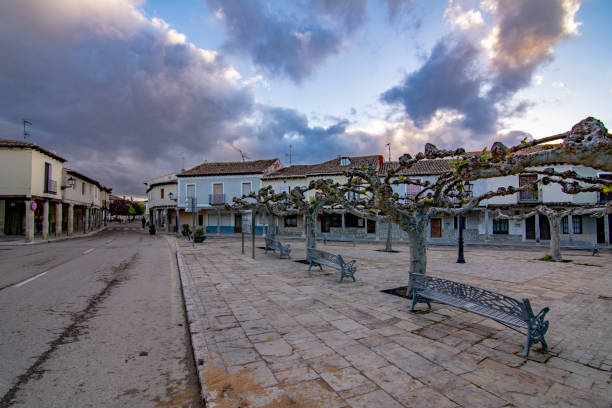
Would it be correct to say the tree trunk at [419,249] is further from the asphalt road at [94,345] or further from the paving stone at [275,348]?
the asphalt road at [94,345]

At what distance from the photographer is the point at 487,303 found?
4371mm

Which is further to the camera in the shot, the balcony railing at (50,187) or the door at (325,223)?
the door at (325,223)

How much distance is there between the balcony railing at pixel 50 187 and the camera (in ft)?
80.9

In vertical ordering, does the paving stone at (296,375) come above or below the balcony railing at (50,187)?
below

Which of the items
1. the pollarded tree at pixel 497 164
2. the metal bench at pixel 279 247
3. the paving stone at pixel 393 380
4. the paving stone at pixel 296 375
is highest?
the pollarded tree at pixel 497 164

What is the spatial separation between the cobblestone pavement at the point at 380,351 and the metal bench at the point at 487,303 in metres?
0.30

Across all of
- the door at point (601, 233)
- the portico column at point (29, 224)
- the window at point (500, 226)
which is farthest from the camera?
the window at point (500, 226)

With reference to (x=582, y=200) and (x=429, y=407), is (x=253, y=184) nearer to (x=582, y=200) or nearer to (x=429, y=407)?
(x=582, y=200)

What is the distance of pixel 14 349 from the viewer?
401 cm

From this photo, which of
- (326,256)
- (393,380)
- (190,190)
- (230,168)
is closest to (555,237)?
(326,256)

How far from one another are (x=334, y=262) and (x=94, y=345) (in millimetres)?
5859

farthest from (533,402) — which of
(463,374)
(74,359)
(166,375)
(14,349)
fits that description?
(14,349)

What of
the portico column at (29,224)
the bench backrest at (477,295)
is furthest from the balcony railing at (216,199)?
the bench backrest at (477,295)

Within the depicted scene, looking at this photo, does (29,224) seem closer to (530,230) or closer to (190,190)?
(190,190)
